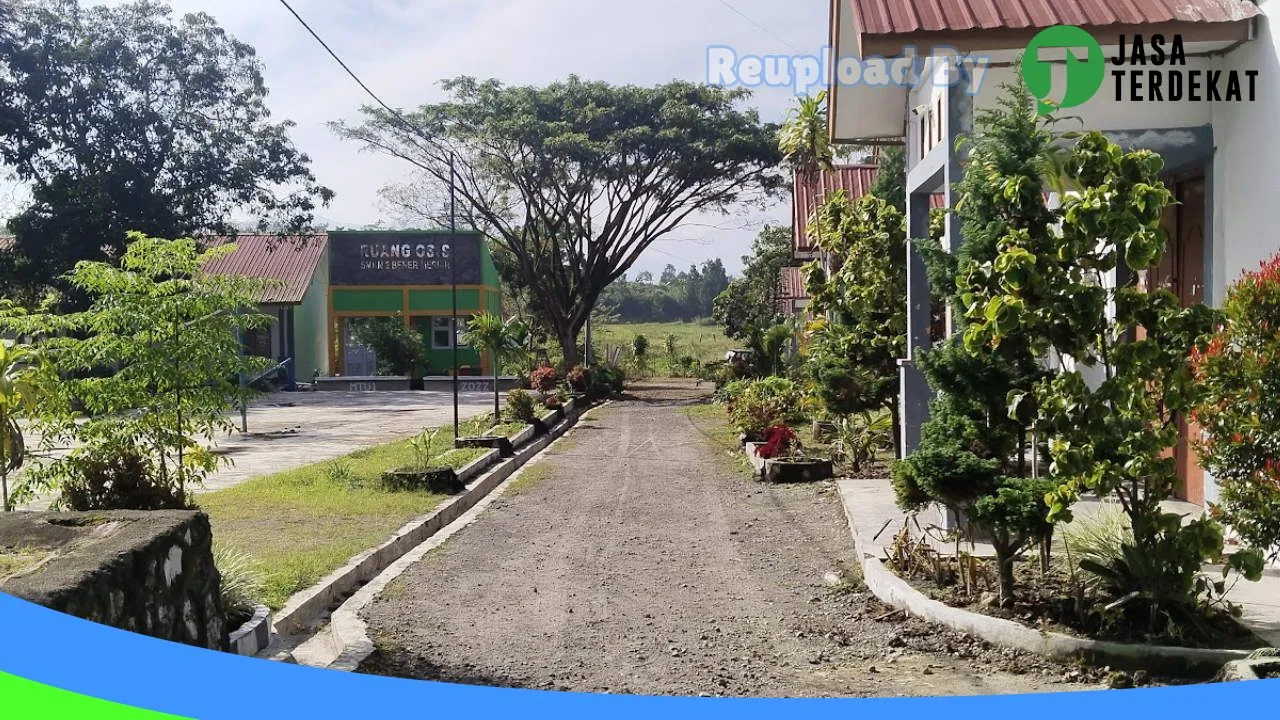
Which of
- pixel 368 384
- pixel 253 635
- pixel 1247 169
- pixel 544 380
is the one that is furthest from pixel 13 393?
pixel 368 384

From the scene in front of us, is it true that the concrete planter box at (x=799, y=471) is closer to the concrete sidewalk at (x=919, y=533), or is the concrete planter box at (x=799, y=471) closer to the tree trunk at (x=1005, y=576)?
the concrete sidewalk at (x=919, y=533)

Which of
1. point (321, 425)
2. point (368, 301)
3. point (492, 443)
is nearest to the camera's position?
point (492, 443)

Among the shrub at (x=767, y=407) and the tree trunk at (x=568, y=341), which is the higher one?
the tree trunk at (x=568, y=341)

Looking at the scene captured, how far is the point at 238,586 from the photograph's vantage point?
6.43 meters

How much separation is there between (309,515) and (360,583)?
2.75 meters

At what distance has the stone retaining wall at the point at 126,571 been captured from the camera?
436cm

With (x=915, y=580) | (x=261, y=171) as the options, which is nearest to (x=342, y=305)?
(x=261, y=171)

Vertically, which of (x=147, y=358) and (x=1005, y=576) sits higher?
(x=147, y=358)

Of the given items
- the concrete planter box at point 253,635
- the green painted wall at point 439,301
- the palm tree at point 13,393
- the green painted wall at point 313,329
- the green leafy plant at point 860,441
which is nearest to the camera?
the concrete planter box at point 253,635

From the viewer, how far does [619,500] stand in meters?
12.6

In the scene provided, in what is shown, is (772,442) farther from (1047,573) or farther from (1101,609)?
(1101,609)

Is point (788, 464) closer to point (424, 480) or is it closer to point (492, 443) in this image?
point (424, 480)

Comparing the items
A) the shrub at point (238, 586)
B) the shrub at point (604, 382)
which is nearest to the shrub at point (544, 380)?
the shrub at point (604, 382)

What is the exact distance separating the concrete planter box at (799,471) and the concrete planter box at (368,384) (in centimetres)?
2765
